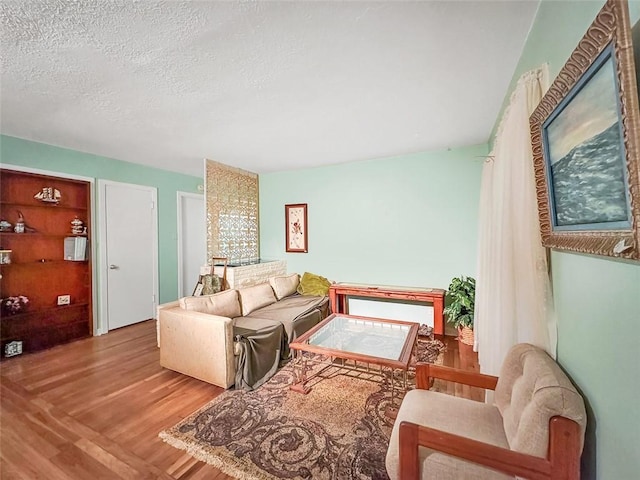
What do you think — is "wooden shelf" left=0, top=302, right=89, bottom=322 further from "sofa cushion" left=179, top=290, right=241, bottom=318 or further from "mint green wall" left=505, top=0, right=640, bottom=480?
"mint green wall" left=505, top=0, right=640, bottom=480

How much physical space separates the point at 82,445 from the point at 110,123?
2.62m

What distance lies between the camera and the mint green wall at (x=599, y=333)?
2.36ft

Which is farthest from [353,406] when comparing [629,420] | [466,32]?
[466,32]

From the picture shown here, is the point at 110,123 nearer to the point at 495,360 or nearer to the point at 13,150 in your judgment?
the point at 13,150

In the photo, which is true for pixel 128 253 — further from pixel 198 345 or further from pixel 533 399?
pixel 533 399

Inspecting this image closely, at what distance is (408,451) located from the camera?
3.55 feet

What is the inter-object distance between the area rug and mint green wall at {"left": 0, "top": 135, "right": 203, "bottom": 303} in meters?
2.92

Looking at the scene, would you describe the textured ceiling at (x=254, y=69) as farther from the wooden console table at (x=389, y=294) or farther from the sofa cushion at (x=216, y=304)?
the wooden console table at (x=389, y=294)

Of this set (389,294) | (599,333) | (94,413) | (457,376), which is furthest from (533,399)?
(94,413)

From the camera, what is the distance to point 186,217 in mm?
4824

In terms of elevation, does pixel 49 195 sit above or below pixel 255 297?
above

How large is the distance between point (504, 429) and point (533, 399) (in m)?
0.38

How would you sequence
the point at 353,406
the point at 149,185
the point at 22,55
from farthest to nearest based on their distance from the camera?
the point at 149,185 < the point at 353,406 < the point at 22,55

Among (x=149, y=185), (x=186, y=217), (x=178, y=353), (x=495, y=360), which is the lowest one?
(x=178, y=353)
